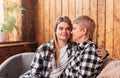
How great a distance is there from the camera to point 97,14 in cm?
288

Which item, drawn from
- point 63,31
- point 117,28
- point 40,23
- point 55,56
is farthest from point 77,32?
point 40,23

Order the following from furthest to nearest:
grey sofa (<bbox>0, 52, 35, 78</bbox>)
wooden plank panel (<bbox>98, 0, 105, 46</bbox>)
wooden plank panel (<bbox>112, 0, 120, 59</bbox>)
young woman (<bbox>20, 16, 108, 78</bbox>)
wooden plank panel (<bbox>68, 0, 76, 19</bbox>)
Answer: wooden plank panel (<bbox>68, 0, 76, 19</bbox>)
wooden plank panel (<bbox>98, 0, 105, 46</bbox>)
wooden plank panel (<bbox>112, 0, 120, 59</bbox>)
grey sofa (<bbox>0, 52, 35, 78</bbox>)
young woman (<bbox>20, 16, 108, 78</bbox>)

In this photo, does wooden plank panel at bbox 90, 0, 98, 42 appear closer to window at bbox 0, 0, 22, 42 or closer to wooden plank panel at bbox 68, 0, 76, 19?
wooden plank panel at bbox 68, 0, 76, 19

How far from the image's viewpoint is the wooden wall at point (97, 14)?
2.66 m

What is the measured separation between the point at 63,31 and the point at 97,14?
2.49 ft

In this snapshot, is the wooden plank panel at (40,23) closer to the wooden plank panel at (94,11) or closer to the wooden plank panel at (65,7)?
the wooden plank panel at (65,7)

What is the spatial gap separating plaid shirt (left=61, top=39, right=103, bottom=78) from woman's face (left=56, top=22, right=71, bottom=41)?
35 centimetres

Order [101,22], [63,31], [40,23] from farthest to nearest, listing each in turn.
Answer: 1. [40,23]
2. [101,22]
3. [63,31]

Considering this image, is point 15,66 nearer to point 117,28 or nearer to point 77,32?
point 77,32

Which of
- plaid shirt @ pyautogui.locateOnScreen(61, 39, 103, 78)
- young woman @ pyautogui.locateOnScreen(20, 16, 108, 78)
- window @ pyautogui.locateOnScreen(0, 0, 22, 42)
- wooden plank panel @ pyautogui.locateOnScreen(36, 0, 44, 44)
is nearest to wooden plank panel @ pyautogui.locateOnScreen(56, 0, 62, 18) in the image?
wooden plank panel @ pyautogui.locateOnScreen(36, 0, 44, 44)

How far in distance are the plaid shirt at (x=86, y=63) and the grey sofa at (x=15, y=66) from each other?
0.76m

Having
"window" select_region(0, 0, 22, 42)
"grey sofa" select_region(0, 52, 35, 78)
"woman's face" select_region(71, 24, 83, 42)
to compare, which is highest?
"window" select_region(0, 0, 22, 42)

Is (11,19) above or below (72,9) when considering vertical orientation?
below

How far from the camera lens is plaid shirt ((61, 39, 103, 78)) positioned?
Result: 1864mm
